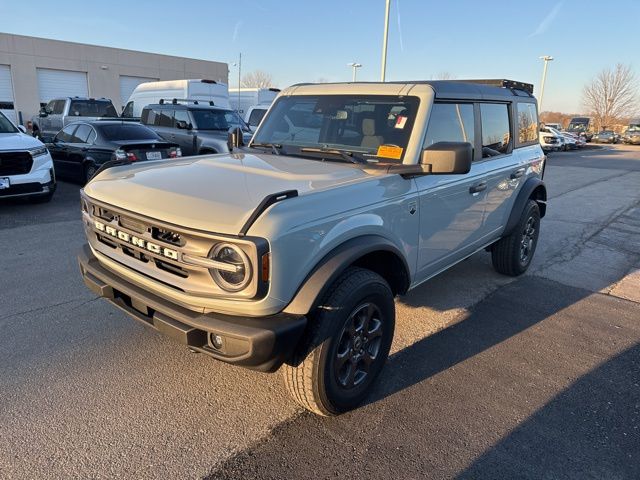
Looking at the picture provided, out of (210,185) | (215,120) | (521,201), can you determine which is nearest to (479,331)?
(521,201)

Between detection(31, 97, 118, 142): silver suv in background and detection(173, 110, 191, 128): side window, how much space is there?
4.92 meters

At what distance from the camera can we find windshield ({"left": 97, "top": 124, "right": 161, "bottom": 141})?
9.20 m

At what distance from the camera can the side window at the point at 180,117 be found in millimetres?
11461

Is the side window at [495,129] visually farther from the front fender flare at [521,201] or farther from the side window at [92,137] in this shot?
the side window at [92,137]

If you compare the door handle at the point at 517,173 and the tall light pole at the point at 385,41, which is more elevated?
the tall light pole at the point at 385,41

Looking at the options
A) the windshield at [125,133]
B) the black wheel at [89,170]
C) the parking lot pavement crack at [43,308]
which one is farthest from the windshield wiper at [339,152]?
the black wheel at [89,170]

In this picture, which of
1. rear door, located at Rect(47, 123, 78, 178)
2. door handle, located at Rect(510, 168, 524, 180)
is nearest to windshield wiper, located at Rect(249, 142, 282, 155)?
door handle, located at Rect(510, 168, 524, 180)

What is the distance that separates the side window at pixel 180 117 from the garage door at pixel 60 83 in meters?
24.2

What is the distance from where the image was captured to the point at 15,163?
7398mm

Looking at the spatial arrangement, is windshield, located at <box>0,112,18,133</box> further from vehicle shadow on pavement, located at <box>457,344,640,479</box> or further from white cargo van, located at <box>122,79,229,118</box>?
vehicle shadow on pavement, located at <box>457,344,640,479</box>

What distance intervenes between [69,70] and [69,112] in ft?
66.0

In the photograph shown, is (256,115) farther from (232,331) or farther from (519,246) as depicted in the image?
(232,331)

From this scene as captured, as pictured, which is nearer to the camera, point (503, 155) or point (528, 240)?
point (503, 155)

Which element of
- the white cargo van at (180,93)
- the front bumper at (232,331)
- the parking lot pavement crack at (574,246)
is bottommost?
the parking lot pavement crack at (574,246)
